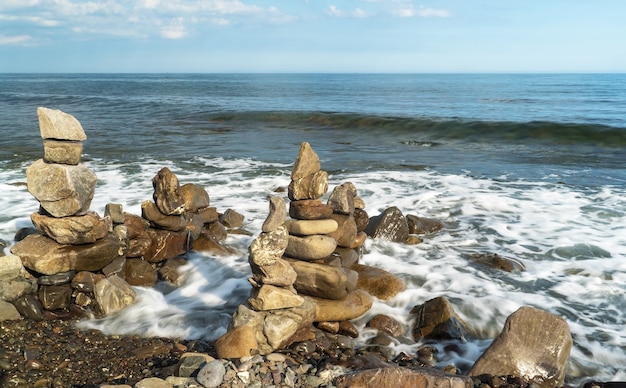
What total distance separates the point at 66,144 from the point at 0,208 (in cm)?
549

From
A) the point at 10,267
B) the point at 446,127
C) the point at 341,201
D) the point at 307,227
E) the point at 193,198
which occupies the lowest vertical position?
the point at 446,127

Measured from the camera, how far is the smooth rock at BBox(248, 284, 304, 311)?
A: 20.7ft

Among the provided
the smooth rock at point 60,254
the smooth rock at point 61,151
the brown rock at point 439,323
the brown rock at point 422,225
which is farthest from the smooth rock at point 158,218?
the brown rock at point 422,225

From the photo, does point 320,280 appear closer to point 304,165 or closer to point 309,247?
point 309,247

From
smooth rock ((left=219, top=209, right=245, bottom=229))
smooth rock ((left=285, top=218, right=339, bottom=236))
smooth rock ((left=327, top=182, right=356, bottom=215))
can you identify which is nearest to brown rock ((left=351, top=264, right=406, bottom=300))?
smooth rock ((left=327, top=182, right=356, bottom=215))

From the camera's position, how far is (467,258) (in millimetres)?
9648

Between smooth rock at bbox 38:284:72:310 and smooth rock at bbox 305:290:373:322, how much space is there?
10.9 feet

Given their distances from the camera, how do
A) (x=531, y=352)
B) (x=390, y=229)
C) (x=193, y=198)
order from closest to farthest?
1. (x=531, y=352)
2. (x=193, y=198)
3. (x=390, y=229)

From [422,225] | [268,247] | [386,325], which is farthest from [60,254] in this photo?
[422,225]

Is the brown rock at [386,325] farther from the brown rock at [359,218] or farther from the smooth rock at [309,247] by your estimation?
the brown rock at [359,218]

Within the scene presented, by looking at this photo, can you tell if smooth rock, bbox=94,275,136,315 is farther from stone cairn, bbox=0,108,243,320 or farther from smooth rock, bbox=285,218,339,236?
smooth rock, bbox=285,218,339,236

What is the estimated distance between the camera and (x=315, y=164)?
7684 mm

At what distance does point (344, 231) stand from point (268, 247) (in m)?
2.19

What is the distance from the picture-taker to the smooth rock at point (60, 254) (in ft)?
24.6
